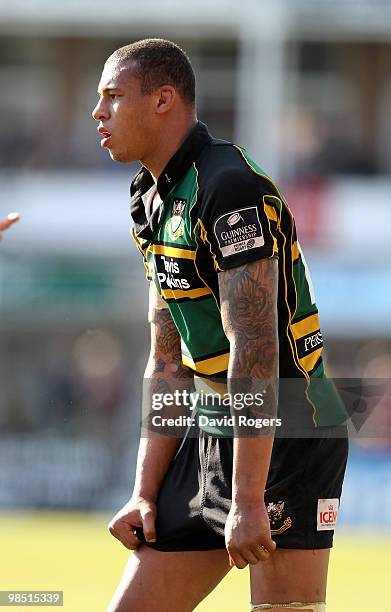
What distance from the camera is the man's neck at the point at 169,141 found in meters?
4.37

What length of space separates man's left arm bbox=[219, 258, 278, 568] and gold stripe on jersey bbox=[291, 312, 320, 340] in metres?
0.30

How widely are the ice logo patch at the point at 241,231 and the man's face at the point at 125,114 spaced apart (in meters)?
0.50

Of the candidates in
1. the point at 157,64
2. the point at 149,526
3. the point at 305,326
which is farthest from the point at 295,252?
the point at 149,526

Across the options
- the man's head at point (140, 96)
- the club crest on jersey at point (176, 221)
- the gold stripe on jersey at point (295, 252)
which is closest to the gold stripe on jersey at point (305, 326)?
the gold stripe on jersey at point (295, 252)

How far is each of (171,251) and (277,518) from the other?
948 mm

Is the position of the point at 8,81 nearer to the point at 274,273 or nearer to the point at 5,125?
the point at 5,125

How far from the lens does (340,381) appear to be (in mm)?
4887

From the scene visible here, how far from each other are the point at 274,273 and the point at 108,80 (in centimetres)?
89

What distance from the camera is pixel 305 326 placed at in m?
4.40

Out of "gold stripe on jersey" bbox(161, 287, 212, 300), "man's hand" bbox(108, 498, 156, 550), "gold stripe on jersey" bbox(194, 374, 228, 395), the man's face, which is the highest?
the man's face

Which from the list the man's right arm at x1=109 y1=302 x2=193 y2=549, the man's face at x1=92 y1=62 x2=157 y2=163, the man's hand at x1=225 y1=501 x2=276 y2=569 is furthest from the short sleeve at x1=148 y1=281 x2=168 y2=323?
the man's hand at x1=225 y1=501 x2=276 y2=569

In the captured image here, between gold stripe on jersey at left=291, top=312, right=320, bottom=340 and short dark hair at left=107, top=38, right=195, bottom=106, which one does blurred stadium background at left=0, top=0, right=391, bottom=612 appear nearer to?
gold stripe on jersey at left=291, top=312, right=320, bottom=340

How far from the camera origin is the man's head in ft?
14.2

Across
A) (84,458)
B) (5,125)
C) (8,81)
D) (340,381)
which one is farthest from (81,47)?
(340,381)
